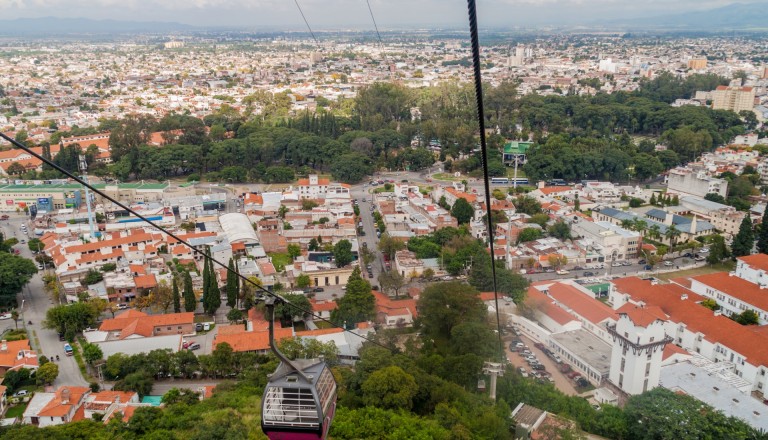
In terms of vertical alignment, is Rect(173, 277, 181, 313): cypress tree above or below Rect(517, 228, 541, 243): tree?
above

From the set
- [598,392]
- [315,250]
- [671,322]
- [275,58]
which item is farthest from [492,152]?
[275,58]

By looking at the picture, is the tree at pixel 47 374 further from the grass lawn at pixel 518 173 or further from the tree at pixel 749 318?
the grass lawn at pixel 518 173

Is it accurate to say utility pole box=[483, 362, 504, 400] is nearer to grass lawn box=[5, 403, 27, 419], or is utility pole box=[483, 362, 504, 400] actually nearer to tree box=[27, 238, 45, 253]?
grass lawn box=[5, 403, 27, 419]

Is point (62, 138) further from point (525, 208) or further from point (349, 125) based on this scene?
point (525, 208)

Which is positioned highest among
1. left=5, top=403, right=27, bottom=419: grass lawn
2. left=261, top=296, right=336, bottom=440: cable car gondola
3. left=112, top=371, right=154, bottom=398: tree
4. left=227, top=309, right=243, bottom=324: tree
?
left=261, top=296, right=336, bottom=440: cable car gondola

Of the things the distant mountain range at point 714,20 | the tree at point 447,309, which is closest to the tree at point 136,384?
the tree at point 447,309

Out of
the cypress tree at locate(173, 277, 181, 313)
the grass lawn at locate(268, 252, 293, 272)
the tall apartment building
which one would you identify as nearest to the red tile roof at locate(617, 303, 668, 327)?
the cypress tree at locate(173, 277, 181, 313)

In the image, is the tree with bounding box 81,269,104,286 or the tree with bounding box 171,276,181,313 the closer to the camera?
the tree with bounding box 171,276,181,313
